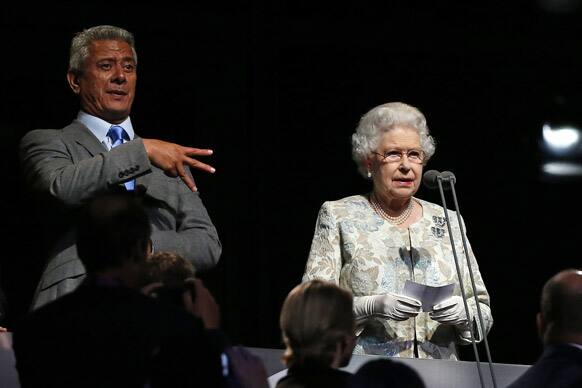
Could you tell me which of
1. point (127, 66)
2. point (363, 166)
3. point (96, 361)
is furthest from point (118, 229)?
point (363, 166)

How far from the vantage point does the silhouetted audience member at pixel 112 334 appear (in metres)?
2.33

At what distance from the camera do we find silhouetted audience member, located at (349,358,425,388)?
2715 millimetres

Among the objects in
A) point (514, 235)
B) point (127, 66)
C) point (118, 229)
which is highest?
point (127, 66)

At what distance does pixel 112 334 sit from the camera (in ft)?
7.72

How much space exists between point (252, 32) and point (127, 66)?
175 cm

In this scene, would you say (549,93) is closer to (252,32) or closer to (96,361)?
(252,32)

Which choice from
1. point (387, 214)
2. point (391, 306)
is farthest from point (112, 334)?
point (387, 214)

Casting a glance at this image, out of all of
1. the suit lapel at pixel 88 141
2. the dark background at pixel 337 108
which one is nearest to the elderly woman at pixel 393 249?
the suit lapel at pixel 88 141

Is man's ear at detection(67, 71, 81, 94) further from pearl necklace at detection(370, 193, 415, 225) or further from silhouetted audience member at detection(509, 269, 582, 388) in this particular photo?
silhouetted audience member at detection(509, 269, 582, 388)

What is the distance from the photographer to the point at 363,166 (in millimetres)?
4359

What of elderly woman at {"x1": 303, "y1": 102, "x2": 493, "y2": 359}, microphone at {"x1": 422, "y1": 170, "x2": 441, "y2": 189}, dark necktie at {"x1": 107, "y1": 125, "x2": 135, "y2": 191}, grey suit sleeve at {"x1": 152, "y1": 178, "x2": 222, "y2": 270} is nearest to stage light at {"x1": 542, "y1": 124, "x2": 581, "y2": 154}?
elderly woman at {"x1": 303, "y1": 102, "x2": 493, "y2": 359}

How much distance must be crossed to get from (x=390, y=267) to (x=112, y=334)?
190cm

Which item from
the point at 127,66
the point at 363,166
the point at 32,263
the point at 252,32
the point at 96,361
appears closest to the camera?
the point at 96,361

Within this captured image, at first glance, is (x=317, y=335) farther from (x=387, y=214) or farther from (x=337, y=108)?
(x=337, y=108)
